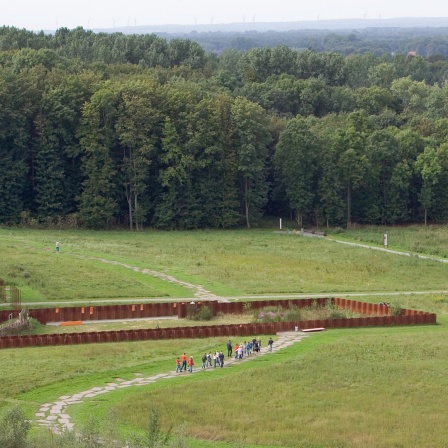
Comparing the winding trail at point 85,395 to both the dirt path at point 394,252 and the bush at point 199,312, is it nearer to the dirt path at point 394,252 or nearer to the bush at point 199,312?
the bush at point 199,312

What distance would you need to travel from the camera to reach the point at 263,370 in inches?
2340

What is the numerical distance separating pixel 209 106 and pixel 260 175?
8.71 meters

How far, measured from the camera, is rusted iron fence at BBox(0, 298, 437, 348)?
2571 inches

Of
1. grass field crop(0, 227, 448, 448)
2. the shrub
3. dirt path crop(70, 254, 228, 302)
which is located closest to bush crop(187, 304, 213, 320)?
dirt path crop(70, 254, 228, 302)

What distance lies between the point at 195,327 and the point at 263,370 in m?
9.80

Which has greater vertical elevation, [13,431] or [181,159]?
[181,159]

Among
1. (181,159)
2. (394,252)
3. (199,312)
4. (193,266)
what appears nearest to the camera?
(199,312)

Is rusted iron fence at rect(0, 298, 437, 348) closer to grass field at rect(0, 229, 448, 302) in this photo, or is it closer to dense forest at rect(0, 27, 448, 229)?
grass field at rect(0, 229, 448, 302)

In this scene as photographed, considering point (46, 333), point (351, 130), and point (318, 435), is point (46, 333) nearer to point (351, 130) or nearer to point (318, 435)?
point (318, 435)

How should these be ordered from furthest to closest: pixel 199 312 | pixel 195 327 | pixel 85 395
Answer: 1. pixel 199 312
2. pixel 195 327
3. pixel 85 395

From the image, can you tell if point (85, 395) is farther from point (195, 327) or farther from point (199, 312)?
point (199, 312)

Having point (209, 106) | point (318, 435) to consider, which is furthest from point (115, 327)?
point (209, 106)

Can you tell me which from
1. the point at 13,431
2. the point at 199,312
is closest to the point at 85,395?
the point at 13,431

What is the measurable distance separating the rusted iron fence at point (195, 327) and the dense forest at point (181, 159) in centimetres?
4348
